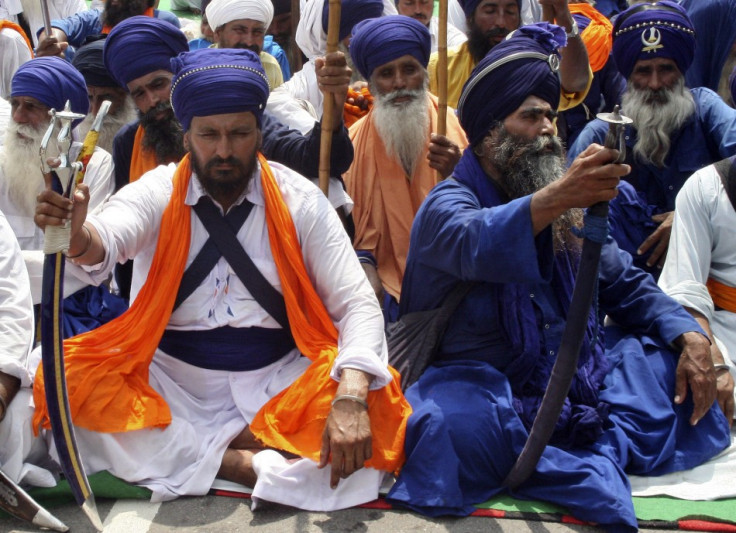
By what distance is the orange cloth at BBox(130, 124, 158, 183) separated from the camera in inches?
208

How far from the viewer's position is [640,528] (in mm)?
3641

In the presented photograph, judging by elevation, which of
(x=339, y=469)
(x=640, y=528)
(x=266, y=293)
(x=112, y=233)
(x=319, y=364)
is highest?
(x=112, y=233)

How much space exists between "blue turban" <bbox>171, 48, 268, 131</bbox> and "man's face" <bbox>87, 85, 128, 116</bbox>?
2.23m

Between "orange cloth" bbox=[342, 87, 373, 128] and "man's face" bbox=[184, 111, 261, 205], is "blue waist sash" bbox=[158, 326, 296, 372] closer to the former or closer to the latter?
"man's face" bbox=[184, 111, 261, 205]

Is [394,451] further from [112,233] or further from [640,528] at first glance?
[112,233]

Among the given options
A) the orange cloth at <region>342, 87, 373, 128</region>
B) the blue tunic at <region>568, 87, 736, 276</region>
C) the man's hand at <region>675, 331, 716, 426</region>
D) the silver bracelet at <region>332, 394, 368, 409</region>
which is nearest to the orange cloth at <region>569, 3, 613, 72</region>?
the blue tunic at <region>568, 87, 736, 276</region>

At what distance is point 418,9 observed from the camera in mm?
6867

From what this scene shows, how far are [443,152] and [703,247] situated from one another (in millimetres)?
1294

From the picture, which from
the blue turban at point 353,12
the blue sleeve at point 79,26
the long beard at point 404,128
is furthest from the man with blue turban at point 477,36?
the blue sleeve at point 79,26

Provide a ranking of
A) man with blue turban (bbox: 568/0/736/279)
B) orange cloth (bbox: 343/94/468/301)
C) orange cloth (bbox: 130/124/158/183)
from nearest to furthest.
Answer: man with blue turban (bbox: 568/0/736/279) < orange cloth (bbox: 130/124/158/183) < orange cloth (bbox: 343/94/468/301)

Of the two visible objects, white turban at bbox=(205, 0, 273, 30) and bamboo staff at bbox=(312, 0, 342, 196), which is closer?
bamboo staff at bbox=(312, 0, 342, 196)

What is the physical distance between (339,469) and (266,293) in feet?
2.56

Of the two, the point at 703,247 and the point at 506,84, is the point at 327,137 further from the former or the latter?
the point at 703,247

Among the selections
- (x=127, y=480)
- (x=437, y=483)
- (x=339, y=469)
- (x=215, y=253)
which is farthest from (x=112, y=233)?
(x=437, y=483)
